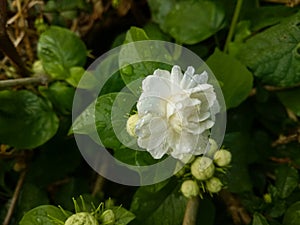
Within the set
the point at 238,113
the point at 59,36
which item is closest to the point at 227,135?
the point at 238,113

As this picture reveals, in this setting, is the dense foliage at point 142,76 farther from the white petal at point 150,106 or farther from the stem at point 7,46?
the white petal at point 150,106

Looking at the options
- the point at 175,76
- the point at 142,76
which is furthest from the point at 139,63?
the point at 175,76

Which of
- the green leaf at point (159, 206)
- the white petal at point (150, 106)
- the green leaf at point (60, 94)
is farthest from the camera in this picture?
the green leaf at point (60, 94)

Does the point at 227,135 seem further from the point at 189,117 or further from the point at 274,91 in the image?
the point at 189,117

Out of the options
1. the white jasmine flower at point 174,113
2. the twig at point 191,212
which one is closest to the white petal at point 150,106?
the white jasmine flower at point 174,113

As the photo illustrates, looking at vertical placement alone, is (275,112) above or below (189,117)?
below
